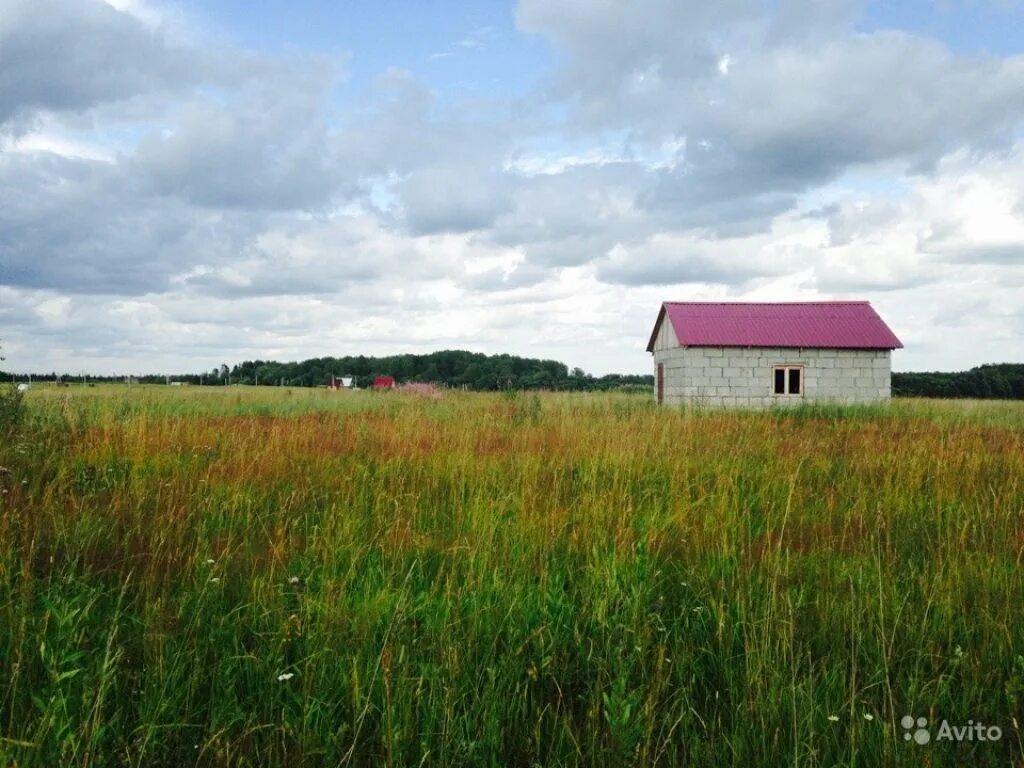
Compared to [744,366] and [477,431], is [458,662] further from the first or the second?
[744,366]

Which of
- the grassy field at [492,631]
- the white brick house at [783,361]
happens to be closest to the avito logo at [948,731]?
the grassy field at [492,631]

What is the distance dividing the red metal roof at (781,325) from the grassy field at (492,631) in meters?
19.5

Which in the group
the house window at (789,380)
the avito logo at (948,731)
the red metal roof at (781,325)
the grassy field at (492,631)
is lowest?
the avito logo at (948,731)

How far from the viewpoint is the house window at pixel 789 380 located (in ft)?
81.3

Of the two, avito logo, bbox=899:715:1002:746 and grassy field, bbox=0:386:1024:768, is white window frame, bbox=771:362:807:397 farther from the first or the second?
avito logo, bbox=899:715:1002:746

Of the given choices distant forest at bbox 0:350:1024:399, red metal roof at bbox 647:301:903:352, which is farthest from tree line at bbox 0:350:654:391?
red metal roof at bbox 647:301:903:352

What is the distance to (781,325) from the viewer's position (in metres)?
25.5

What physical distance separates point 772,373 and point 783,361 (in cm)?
64

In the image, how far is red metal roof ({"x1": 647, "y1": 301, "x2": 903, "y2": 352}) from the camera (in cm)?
2461

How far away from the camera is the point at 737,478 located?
22.7 feet

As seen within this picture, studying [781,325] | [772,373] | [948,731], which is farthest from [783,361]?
[948,731]

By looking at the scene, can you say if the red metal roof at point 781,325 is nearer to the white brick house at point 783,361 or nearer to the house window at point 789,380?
the white brick house at point 783,361

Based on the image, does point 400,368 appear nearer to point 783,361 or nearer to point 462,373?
point 462,373

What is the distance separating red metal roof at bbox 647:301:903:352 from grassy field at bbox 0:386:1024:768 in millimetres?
19461
